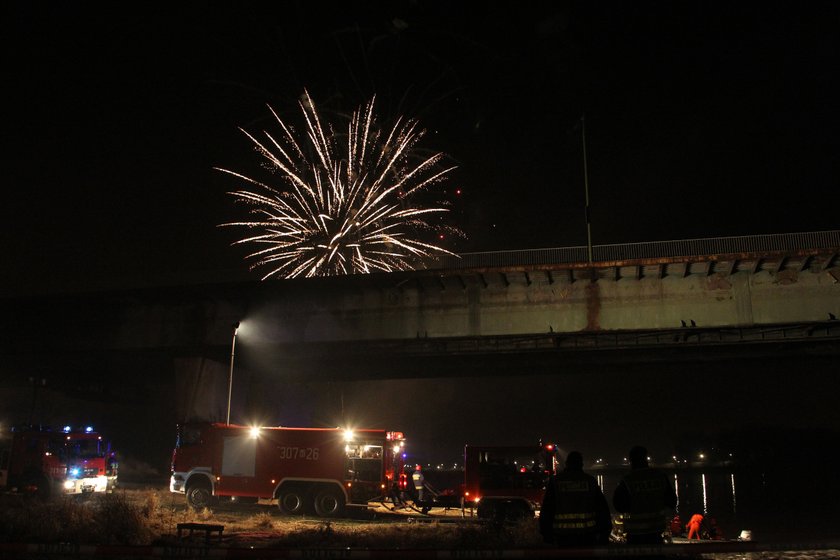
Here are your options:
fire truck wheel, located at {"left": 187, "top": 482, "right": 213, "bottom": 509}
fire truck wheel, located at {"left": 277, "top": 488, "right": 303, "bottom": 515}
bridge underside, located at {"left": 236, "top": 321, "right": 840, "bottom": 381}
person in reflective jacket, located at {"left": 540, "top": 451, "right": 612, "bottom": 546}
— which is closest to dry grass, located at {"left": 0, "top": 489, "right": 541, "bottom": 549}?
person in reflective jacket, located at {"left": 540, "top": 451, "right": 612, "bottom": 546}

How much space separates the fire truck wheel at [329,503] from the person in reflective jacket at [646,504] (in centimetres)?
1600

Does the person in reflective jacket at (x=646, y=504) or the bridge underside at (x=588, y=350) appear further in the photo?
the bridge underside at (x=588, y=350)

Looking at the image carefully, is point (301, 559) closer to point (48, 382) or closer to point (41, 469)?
point (41, 469)

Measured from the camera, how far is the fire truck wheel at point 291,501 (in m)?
22.7

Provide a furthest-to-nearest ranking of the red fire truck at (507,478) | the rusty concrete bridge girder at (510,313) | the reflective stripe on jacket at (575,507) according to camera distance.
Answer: the rusty concrete bridge girder at (510,313) → the red fire truck at (507,478) → the reflective stripe on jacket at (575,507)

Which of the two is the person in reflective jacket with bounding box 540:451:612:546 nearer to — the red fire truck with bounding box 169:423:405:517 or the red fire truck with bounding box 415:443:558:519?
the red fire truck with bounding box 415:443:558:519

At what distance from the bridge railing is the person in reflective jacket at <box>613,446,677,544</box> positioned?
72.3 ft

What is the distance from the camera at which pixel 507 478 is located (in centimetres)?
2117

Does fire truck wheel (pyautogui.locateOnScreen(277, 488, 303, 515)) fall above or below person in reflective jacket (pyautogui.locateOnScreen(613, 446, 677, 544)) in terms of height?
below

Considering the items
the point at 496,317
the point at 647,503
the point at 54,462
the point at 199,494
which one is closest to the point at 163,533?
the point at 199,494

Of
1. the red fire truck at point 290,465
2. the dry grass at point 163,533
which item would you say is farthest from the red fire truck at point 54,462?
the dry grass at point 163,533

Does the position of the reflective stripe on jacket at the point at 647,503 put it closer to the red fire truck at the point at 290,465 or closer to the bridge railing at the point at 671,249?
the red fire truck at the point at 290,465

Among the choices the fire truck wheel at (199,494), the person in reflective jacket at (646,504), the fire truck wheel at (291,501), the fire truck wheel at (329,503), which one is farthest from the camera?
the fire truck wheel at (199,494)

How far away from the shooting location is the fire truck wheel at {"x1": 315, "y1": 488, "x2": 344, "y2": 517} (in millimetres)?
22234
